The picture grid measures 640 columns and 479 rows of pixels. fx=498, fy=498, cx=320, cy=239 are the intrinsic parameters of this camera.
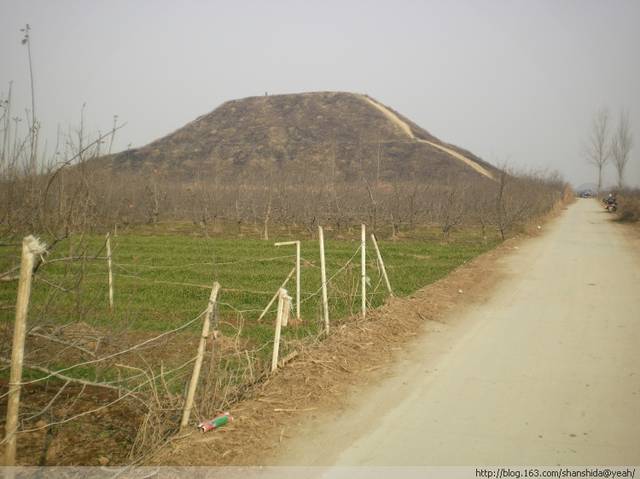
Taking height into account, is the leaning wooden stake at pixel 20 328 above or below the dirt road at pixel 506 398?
above

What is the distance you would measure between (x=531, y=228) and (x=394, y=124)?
45.4 m

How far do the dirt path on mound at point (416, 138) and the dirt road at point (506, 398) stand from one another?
149 feet

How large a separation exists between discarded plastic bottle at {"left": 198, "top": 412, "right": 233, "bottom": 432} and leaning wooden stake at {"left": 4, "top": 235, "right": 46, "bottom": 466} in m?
1.30

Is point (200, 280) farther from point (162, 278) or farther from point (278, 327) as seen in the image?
point (278, 327)

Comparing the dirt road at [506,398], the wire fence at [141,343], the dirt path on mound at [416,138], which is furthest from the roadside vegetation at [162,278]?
the dirt path on mound at [416,138]

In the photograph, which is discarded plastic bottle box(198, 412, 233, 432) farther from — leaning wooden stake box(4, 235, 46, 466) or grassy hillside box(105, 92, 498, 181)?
grassy hillside box(105, 92, 498, 181)

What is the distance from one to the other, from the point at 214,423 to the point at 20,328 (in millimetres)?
1656

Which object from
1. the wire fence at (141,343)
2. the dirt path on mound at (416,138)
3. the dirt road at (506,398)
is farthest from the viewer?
the dirt path on mound at (416,138)

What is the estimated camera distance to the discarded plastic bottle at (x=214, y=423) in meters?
3.99

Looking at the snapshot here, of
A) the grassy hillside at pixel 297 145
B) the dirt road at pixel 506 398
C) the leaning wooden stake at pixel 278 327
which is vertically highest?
the grassy hillside at pixel 297 145

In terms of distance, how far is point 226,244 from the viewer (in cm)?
2062

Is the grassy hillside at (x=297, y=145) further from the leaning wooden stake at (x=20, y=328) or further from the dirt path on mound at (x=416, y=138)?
the leaning wooden stake at (x=20, y=328)

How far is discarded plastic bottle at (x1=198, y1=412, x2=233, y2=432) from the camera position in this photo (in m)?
3.99

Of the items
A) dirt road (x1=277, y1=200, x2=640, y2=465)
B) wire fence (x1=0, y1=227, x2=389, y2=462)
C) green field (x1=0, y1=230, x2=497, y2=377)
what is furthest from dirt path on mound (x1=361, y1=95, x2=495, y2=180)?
dirt road (x1=277, y1=200, x2=640, y2=465)
